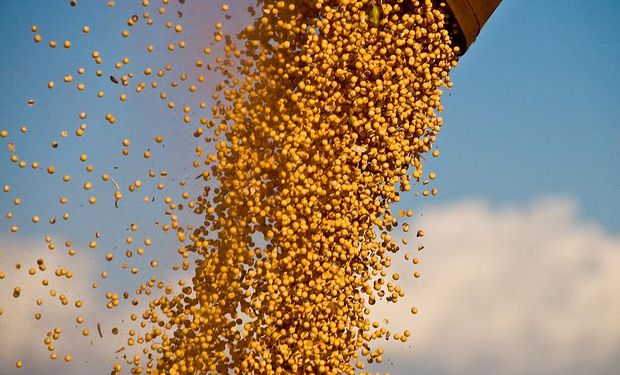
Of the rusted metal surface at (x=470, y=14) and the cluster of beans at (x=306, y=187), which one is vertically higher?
the rusted metal surface at (x=470, y=14)

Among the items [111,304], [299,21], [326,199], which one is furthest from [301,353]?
[299,21]

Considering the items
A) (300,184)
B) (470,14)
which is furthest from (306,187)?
(470,14)

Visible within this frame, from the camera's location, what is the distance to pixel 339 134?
8.23 feet

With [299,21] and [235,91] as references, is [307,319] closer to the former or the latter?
[235,91]

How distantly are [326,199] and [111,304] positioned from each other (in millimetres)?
871

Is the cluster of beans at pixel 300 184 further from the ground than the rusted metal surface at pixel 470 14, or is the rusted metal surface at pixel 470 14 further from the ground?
the rusted metal surface at pixel 470 14

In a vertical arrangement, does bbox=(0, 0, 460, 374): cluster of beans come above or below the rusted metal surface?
below

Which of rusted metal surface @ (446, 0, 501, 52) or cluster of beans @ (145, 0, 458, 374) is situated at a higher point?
rusted metal surface @ (446, 0, 501, 52)

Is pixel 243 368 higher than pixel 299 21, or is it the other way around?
pixel 299 21

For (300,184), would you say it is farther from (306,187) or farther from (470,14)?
(470,14)

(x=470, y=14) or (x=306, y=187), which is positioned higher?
(x=470, y=14)

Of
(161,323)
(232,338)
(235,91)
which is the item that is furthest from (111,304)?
(235,91)

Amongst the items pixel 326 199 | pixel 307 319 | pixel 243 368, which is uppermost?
pixel 326 199

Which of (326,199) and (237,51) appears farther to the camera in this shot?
(237,51)
